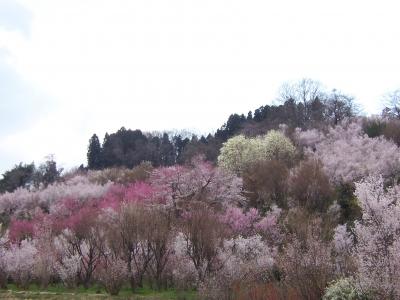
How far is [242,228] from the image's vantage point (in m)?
27.5

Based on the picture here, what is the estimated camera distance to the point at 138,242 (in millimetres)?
22188

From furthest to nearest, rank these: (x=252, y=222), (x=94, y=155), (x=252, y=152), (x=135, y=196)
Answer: (x=94, y=155) < (x=252, y=152) < (x=135, y=196) < (x=252, y=222)

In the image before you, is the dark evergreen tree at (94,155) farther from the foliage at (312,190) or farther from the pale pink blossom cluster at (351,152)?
the foliage at (312,190)

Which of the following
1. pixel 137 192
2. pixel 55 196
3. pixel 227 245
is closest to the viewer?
pixel 227 245

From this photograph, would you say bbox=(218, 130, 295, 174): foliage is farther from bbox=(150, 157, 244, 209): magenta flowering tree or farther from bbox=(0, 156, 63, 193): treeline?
bbox=(0, 156, 63, 193): treeline

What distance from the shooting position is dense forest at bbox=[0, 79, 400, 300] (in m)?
11.4

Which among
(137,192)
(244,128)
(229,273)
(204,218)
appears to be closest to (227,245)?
(204,218)

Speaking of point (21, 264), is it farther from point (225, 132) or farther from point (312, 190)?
point (225, 132)

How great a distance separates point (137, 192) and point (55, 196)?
56.4 ft

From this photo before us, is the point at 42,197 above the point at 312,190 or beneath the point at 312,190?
above

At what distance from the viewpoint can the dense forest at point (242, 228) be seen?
11.4 metres

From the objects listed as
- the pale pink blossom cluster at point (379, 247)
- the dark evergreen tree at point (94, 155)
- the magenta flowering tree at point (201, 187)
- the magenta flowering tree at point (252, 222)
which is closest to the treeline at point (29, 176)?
the dark evergreen tree at point (94, 155)

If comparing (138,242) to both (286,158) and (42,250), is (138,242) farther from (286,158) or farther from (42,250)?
(286,158)

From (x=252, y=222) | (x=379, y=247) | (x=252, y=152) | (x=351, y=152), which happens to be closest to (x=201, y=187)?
(x=252, y=222)
